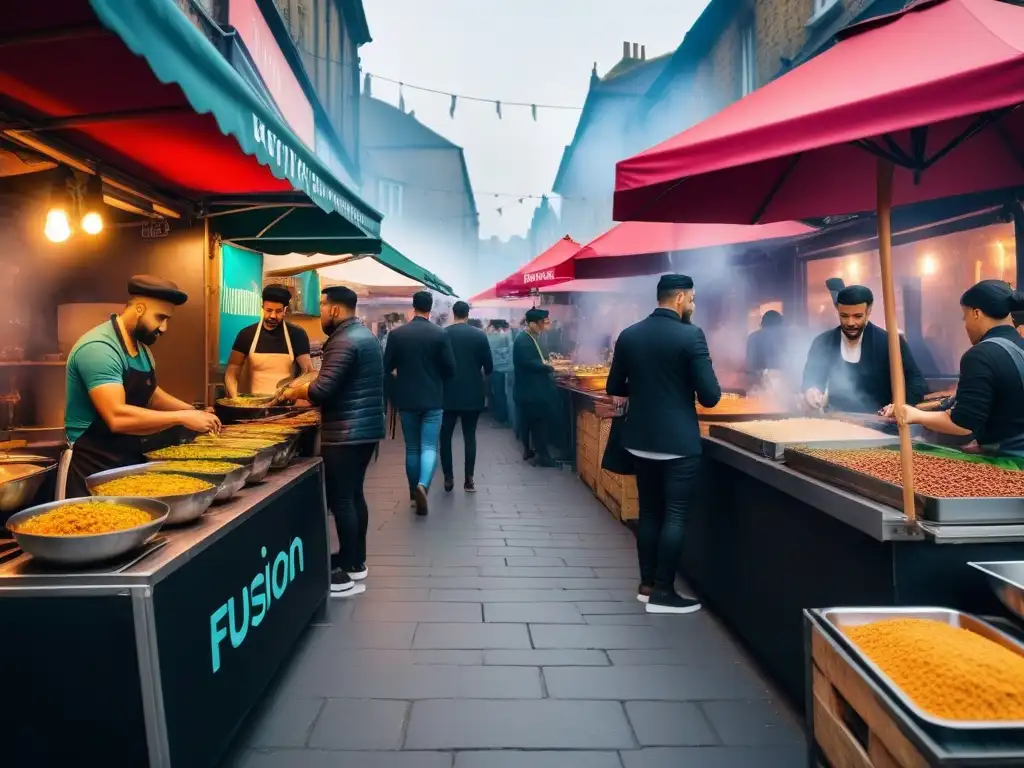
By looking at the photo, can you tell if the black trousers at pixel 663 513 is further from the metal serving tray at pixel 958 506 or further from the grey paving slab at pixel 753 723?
the metal serving tray at pixel 958 506

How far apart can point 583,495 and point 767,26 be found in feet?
33.1

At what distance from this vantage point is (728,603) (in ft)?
14.4

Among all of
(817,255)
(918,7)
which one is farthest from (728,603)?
(817,255)

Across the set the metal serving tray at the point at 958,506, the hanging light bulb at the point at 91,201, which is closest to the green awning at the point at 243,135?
the hanging light bulb at the point at 91,201

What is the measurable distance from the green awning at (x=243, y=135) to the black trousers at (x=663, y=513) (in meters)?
2.85

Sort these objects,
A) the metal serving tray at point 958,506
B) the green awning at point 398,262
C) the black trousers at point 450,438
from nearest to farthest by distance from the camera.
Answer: the metal serving tray at point 958,506
the green awning at point 398,262
the black trousers at point 450,438

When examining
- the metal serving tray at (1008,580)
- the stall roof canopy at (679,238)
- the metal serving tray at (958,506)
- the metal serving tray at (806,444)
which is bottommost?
the metal serving tray at (1008,580)

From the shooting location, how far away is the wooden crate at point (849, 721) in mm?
1680

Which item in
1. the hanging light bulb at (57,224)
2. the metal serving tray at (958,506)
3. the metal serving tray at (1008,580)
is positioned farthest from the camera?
the hanging light bulb at (57,224)

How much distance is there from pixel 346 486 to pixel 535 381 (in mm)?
5229

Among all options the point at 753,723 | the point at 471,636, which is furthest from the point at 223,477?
the point at 753,723

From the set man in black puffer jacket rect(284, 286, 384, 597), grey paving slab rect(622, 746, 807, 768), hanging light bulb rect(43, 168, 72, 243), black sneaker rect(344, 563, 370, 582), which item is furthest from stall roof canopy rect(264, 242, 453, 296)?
grey paving slab rect(622, 746, 807, 768)

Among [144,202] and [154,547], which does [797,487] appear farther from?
[144,202]

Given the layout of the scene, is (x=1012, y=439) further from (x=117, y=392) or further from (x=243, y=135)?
(x=117, y=392)
